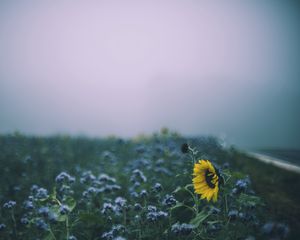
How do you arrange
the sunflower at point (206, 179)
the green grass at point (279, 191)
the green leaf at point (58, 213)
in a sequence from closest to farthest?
the sunflower at point (206, 179) → the green leaf at point (58, 213) → the green grass at point (279, 191)

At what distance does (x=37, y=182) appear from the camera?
17.8ft

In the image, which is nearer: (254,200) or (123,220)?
(254,200)

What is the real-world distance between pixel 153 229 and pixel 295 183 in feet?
11.1

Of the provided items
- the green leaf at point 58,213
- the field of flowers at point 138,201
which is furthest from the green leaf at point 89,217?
the green leaf at point 58,213

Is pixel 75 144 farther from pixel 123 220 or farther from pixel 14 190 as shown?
pixel 123 220

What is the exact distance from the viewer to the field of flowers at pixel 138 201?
2908 millimetres

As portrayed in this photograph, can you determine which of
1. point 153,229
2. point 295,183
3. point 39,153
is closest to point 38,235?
point 153,229

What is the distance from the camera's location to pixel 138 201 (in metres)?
4.21

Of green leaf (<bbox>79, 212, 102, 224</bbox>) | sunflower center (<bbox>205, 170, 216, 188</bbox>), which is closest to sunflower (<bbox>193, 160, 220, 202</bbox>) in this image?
sunflower center (<bbox>205, 170, 216, 188</bbox>)

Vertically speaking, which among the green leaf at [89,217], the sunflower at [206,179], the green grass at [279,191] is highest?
the sunflower at [206,179]

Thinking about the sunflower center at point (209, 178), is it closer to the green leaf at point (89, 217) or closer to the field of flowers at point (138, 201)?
the field of flowers at point (138, 201)

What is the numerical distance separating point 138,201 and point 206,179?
147 centimetres

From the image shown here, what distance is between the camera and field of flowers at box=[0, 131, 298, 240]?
2.91 m

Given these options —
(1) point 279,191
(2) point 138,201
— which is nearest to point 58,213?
(2) point 138,201
